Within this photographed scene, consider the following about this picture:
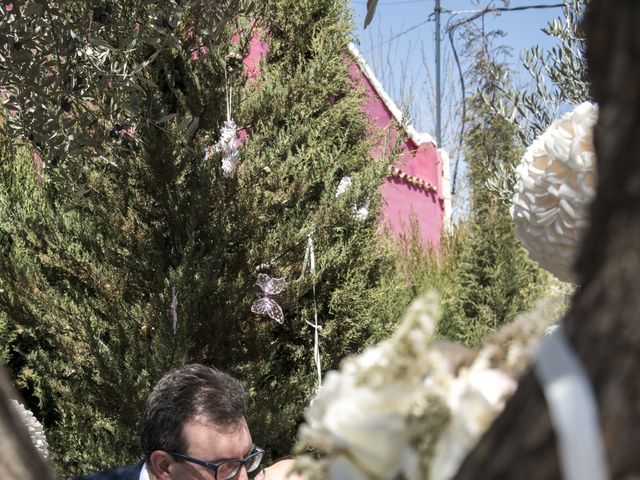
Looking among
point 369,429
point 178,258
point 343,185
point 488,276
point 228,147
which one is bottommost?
point 488,276

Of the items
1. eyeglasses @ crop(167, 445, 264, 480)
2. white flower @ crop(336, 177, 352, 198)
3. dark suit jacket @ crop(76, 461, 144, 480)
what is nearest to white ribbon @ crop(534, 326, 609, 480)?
eyeglasses @ crop(167, 445, 264, 480)

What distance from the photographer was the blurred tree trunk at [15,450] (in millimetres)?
583

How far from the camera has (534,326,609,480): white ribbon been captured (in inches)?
18.2

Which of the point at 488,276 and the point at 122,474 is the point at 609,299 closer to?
the point at 122,474

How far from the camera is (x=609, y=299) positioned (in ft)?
1.55

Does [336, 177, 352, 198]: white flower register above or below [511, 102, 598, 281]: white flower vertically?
below

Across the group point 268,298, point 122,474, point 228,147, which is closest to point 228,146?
point 228,147

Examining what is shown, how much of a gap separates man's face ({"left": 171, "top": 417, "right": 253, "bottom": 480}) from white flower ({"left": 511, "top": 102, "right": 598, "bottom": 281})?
1.10 metres

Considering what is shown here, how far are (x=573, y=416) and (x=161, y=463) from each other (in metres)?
2.04

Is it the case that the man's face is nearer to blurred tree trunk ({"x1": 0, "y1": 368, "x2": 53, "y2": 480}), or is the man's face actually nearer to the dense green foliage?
the dense green foliage

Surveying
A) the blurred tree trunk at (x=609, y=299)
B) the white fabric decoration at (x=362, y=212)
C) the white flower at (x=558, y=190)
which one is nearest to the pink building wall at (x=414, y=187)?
the white fabric decoration at (x=362, y=212)

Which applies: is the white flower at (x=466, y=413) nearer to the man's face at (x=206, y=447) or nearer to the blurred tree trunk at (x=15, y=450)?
the blurred tree trunk at (x=15, y=450)

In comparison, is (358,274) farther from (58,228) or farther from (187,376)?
(187,376)

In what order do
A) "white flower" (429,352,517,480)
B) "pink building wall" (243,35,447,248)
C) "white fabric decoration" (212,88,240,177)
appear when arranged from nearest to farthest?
"white flower" (429,352,517,480) → "white fabric decoration" (212,88,240,177) → "pink building wall" (243,35,447,248)
